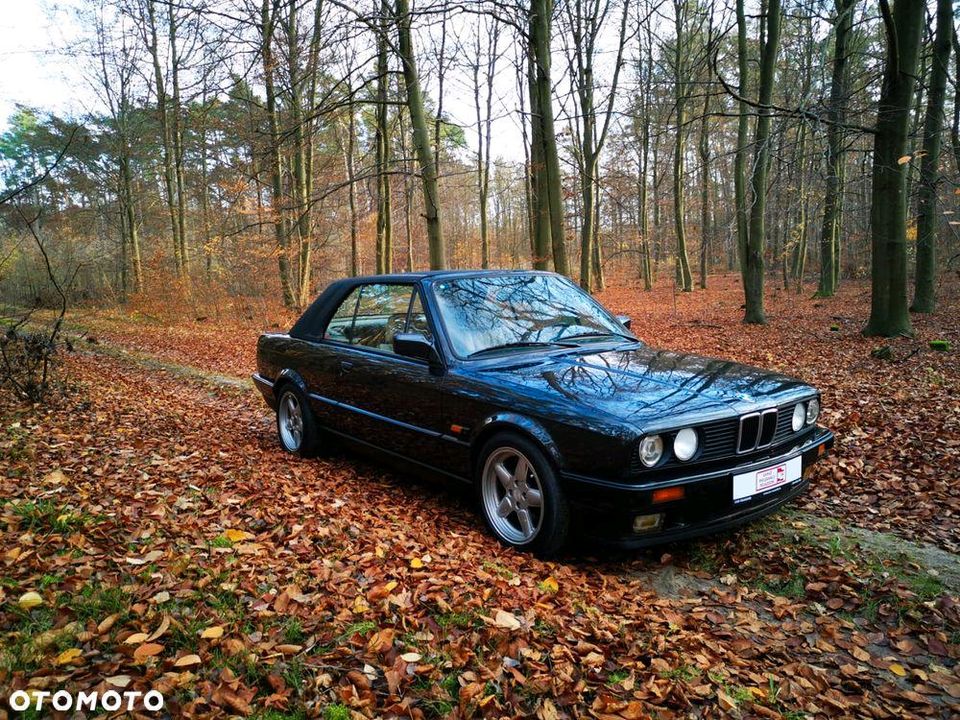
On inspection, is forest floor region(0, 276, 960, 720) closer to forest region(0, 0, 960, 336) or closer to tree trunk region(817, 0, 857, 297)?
forest region(0, 0, 960, 336)

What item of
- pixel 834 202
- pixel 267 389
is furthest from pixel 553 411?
pixel 834 202

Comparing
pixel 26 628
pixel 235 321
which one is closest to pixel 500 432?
pixel 26 628

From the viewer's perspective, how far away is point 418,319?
4.27 metres

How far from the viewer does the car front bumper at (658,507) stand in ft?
9.55

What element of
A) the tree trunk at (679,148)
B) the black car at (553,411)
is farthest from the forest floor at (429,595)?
the tree trunk at (679,148)

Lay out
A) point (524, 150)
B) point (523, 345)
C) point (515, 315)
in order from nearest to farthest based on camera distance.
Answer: point (523, 345)
point (515, 315)
point (524, 150)

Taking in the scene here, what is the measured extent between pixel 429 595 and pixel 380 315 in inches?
98.7

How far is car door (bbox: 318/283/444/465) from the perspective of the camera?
4023 millimetres

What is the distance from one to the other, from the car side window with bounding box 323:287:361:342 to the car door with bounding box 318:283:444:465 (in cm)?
6

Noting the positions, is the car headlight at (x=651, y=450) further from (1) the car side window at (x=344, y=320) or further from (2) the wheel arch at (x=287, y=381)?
(2) the wheel arch at (x=287, y=381)

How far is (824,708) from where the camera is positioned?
2.20 m

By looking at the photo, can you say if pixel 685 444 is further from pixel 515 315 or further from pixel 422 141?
pixel 422 141

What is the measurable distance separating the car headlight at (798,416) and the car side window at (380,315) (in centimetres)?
270

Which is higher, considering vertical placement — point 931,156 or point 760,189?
Answer: point 931,156
